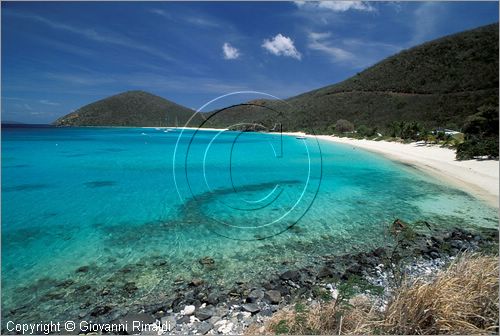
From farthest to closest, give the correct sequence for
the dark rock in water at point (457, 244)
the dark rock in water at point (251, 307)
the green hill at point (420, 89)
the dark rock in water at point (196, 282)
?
the green hill at point (420, 89) < the dark rock in water at point (457, 244) < the dark rock in water at point (196, 282) < the dark rock in water at point (251, 307)

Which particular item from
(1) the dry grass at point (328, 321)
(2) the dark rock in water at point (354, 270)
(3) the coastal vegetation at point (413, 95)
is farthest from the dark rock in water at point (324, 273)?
(3) the coastal vegetation at point (413, 95)

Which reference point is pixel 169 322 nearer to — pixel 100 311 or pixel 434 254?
pixel 100 311

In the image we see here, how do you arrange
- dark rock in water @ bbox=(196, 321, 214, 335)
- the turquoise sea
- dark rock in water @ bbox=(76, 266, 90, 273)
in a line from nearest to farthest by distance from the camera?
dark rock in water @ bbox=(196, 321, 214, 335), the turquoise sea, dark rock in water @ bbox=(76, 266, 90, 273)

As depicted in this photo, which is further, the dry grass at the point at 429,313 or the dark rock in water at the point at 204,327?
the dark rock in water at the point at 204,327

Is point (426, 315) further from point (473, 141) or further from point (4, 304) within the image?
point (473, 141)

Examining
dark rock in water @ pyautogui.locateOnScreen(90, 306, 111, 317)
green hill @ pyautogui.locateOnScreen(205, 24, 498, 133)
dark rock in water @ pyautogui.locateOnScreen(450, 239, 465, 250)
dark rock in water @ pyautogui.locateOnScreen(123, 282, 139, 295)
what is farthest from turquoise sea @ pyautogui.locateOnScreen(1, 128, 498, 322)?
green hill @ pyautogui.locateOnScreen(205, 24, 498, 133)

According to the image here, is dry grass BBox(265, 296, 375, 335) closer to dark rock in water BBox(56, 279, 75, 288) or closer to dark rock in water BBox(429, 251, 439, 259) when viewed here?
dark rock in water BBox(429, 251, 439, 259)

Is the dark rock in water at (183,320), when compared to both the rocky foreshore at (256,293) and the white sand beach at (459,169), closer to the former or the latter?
the rocky foreshore at (256,293)

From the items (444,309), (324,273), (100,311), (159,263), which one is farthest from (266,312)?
(159,263)
